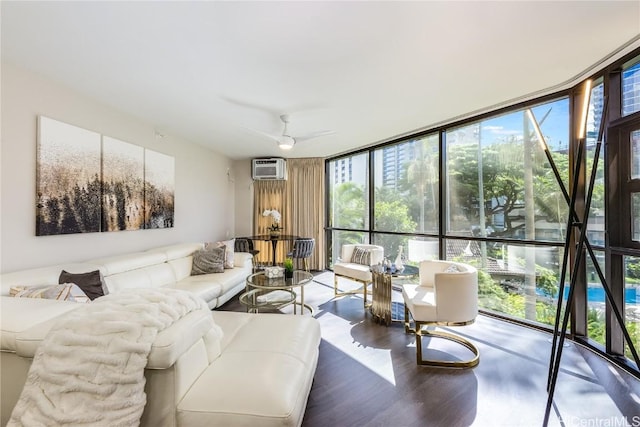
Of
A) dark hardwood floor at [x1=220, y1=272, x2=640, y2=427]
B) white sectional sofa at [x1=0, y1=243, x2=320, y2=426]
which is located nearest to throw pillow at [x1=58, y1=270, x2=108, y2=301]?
white sectional sofa at [x1=0, y1=243, x2=320, y2=426]

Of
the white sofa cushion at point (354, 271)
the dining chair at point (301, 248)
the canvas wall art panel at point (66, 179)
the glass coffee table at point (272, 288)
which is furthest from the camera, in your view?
the dining chair at point (301, 248)

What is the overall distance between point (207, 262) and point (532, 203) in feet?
13.4

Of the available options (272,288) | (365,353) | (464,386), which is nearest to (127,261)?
(272,288)

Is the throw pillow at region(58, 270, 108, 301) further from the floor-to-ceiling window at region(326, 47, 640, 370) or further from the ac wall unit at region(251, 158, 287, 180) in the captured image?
the ac wall unit at region(251, 158, 287, 180)

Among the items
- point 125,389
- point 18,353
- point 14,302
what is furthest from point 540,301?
point 14,302

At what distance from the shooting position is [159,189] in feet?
12.9

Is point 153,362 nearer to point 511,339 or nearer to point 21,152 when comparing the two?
point 21,152

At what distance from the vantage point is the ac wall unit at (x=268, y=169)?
5.84 metres

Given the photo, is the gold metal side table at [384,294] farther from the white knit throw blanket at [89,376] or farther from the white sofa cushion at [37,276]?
the white sofa cushion at [37,276]

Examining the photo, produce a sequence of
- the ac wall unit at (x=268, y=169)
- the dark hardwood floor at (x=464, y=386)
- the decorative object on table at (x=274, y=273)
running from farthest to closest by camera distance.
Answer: the ac wall unit at (x=268, y=169), the decorative object on table at (x=274, y=273), the dark hardwood floor at (x=464, y=386)

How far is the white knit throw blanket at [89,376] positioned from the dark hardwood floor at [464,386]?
1099mm

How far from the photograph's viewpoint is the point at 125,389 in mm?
1043

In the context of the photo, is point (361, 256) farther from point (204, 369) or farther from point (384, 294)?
point (204, 369)

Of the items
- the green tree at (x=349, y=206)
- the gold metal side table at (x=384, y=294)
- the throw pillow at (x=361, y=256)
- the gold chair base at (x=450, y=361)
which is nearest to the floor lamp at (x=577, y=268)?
the gold chair base at (x=450, y=361)
